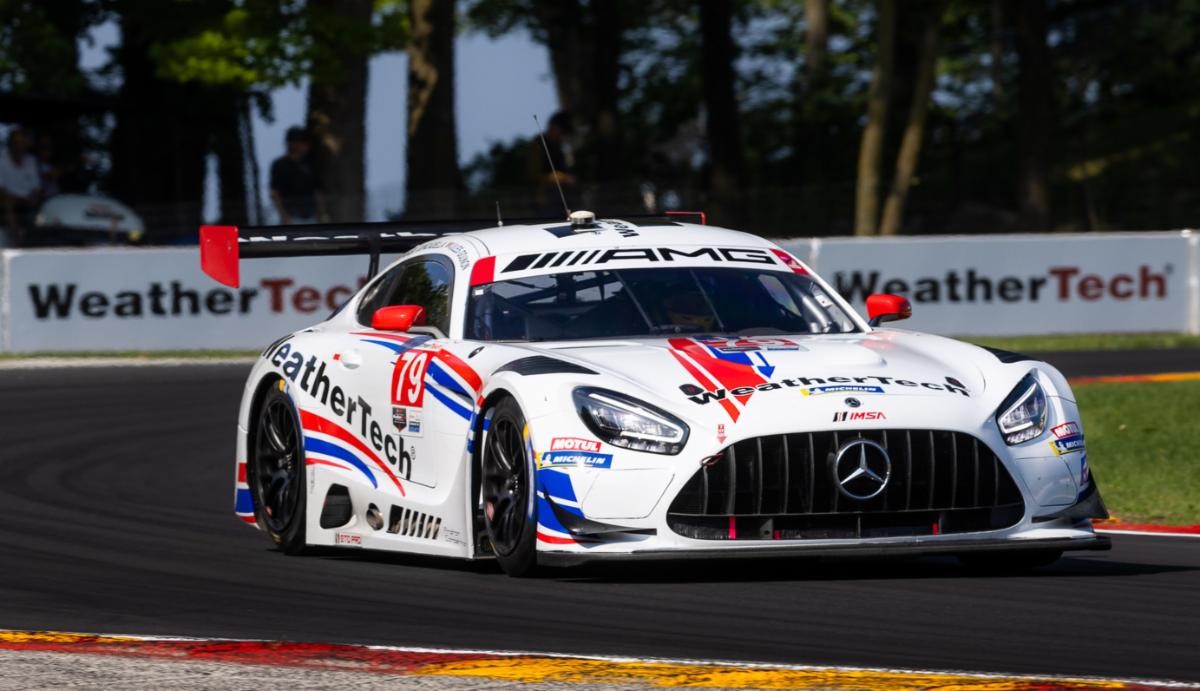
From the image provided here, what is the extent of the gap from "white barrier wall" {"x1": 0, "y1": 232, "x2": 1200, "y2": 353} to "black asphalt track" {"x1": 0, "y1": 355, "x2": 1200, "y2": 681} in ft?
37.6

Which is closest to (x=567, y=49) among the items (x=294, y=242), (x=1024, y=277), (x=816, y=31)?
(x=816, y=31)

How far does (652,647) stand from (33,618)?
6.69ft

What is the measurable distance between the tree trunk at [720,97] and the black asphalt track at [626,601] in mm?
25530

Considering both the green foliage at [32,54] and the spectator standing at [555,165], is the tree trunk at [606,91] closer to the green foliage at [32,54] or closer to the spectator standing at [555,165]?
the green foliage at [32,54]

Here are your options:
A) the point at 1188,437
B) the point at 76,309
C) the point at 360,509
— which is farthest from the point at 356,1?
the point at 360,509

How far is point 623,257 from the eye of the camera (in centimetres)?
904

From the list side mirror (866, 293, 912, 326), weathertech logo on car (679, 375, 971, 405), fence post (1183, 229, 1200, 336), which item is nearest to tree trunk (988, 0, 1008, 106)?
fence post (1183, 229, 1200, 336)

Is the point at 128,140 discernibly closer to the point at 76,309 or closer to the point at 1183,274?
the point at 76,309

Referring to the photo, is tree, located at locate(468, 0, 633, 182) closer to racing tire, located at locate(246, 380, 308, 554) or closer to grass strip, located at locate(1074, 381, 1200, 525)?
grass strip, located at locate(1074, 381, 1200, 525)

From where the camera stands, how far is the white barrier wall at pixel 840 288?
2217 centimetres

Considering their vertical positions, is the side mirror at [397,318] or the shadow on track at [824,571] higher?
the side mirror at [397,318]

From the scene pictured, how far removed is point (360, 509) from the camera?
9117 millimetres

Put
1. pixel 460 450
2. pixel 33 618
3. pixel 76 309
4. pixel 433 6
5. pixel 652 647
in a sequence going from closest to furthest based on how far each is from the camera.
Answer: pixel 652 647 < pixel 33 618 < pixel 460 450 < pixel 76 309 < pixel 433 6

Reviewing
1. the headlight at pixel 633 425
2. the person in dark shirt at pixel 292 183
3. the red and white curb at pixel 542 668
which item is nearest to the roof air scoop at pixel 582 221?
the headlight at pixel 633 425
